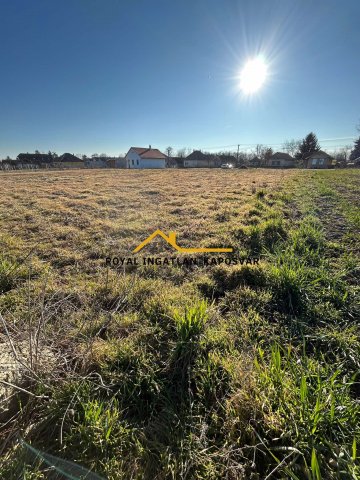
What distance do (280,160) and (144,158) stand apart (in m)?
40.1

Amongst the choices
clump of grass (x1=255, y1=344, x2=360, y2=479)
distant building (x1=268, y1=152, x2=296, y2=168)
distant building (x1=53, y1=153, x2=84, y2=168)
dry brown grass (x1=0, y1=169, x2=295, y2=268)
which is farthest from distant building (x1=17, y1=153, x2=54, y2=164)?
clump of grass (x1=255, y1=344, x2=360, y2=479)

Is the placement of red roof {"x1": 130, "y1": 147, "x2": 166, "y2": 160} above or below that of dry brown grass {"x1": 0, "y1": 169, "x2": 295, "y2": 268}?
above

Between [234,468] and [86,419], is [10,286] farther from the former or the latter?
[234,468]

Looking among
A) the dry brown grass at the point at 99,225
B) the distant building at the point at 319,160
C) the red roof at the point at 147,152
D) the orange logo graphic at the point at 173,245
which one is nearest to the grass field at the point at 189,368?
the dry brown grass at the point at 99,225

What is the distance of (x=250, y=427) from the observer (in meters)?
1.33

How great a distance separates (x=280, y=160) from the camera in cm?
6519

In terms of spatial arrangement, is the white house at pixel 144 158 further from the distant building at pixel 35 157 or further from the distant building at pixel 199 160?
the distant building at pixel 35 157

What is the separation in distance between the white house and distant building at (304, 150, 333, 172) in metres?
39.5

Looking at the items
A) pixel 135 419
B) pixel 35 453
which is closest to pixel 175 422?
pixel 135 419

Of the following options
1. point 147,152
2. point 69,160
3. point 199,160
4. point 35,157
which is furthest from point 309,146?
point 35,157

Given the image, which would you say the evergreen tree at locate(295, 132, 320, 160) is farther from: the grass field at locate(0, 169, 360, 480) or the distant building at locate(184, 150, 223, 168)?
the grass field at locate(0, 169, 360, 480)

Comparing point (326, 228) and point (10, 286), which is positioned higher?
point (326, 228)

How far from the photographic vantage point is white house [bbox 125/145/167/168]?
53406 mm

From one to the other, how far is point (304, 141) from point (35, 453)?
78.4 meters
